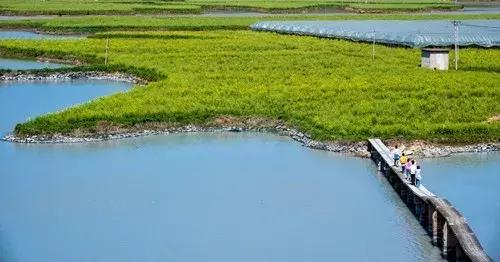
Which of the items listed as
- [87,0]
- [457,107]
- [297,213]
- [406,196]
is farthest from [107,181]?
[87,0]

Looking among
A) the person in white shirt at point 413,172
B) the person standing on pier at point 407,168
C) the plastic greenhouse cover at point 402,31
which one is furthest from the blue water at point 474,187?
the plastic greenhouse cover at point 402,31

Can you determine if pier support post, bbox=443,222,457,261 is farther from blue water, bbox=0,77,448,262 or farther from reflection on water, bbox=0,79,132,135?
reflection on water, bbox=0,79,132,135

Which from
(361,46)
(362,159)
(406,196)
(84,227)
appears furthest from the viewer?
(361,46)

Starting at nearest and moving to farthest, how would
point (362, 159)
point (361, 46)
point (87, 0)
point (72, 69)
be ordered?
point (362, 159)
point (72, 69)
point (361, 46)
point (87, 0)

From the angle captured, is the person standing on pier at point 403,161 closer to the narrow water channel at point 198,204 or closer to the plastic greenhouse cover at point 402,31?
the narrow water channel at point 198,204

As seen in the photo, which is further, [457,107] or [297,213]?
[457,107]

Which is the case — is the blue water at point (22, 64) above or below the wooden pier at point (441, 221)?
above

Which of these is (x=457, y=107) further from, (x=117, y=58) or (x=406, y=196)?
(x=117, y=58)
